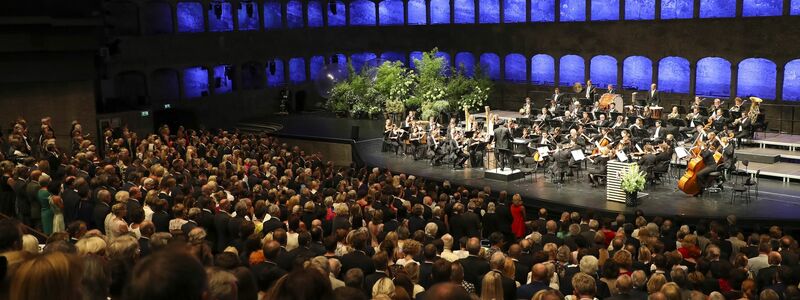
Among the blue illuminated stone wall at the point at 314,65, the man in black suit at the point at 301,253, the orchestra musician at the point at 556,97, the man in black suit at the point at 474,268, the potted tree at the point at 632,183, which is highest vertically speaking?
the blue illuminated stone wall at the point at 314,65

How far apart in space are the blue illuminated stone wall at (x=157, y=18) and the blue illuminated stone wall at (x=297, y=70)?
565 cm

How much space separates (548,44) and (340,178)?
18480 mm

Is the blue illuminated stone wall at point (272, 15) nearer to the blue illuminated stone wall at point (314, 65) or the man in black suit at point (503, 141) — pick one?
the blue illuminated stone wall at point (314, 65)

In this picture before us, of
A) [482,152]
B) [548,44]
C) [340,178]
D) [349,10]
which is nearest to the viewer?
[340,178]

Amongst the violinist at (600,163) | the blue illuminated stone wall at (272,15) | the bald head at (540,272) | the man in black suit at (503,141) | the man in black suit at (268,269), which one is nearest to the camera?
the man in black suit at (268,269)

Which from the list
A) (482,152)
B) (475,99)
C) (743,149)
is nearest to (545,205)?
(482,152)

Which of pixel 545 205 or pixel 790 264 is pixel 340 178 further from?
pixel 790 264

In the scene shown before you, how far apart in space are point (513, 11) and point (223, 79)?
12.2 meters

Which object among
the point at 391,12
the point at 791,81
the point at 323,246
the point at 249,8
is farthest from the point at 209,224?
the point at 391,12

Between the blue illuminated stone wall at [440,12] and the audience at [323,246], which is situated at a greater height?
the blue illuminated stone wall at [440,12]

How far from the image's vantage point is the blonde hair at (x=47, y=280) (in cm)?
308

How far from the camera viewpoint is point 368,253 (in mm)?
9148

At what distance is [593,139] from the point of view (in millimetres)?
21156

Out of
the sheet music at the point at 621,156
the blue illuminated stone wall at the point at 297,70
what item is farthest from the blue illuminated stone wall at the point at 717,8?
the blue illuminated stone wall at the point at 297,70
